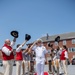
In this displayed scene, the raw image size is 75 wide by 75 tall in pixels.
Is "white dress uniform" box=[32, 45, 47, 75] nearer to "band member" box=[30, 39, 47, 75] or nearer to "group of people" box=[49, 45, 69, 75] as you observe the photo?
"band member" box=[30, 39, 47, 75]

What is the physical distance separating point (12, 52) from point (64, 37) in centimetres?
7686

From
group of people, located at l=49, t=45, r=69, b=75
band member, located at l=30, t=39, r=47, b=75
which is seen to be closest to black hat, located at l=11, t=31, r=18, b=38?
band member, located at l=30, t=39, r=47, b=75

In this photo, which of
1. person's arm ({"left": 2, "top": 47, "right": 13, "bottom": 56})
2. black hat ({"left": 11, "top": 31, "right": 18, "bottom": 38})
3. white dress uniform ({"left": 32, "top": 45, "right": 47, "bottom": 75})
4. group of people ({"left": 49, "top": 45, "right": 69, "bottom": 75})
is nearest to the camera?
person's arm ({"left": 2, "top": 47, "right": 13, "bottom": 56})

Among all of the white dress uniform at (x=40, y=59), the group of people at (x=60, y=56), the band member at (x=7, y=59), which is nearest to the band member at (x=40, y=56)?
the white dress uniform at (x=40, y=59)

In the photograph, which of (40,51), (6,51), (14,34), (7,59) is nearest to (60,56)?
(40,51)

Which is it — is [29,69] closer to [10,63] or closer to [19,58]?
[19,58]

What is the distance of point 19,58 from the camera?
12.8 meters

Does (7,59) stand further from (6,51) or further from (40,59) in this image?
(40,59)

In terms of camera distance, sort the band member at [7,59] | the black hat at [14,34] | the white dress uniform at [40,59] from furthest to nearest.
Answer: the white dress uniform at [40,59], the black hat at [14,34], the band member at [7,59]

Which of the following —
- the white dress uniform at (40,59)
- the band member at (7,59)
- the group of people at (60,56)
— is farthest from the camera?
the group of people at (60,56)

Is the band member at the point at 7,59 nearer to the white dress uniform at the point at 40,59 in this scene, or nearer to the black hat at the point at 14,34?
the black hat at the point at 14,34

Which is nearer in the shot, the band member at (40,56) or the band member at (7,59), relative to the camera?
the band member at (7,59)

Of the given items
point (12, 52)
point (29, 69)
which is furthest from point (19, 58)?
point (29, 69)

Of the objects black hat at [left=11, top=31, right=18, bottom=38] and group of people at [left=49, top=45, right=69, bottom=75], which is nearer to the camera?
black hat at [left=11, top=31, right=18, bottom=38]
